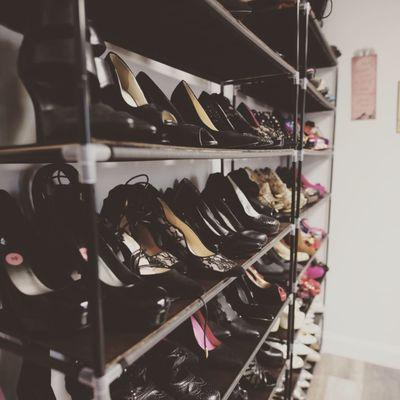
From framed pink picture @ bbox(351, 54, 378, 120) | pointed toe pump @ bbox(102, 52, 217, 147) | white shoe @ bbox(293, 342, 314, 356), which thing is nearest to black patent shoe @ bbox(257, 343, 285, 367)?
white shoe @ bbox(293, 342, 314, 356)

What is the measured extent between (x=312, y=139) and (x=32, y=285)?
65.8 inches

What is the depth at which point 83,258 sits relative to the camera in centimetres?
66

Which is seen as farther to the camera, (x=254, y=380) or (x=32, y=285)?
(x=254, y=380)

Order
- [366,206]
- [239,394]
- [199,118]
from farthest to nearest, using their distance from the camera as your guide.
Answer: [366,206] < [239,394] < [199,118]

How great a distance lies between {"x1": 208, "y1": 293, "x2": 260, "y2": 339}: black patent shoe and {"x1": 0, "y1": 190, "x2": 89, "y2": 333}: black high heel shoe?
70 cm

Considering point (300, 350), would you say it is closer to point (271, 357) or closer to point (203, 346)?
point (271, 357)

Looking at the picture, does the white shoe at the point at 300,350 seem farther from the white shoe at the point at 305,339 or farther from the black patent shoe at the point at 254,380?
the black patent shoe at the point at 254,380

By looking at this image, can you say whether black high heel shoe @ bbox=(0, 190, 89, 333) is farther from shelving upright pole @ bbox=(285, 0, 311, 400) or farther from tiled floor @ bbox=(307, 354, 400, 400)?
tiled floor @ bbox=(307, 354, 400, 400)

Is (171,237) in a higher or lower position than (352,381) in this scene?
higher

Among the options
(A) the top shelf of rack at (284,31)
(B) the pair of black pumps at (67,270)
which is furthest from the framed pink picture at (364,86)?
(B) the pair of black pumps at (67,270)

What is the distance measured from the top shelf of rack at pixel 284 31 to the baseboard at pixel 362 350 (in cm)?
194

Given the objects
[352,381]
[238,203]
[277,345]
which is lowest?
[352,381]

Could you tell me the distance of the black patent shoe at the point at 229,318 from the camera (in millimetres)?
1214

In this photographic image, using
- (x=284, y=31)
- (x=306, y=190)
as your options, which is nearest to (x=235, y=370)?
(x=306, y=190)
